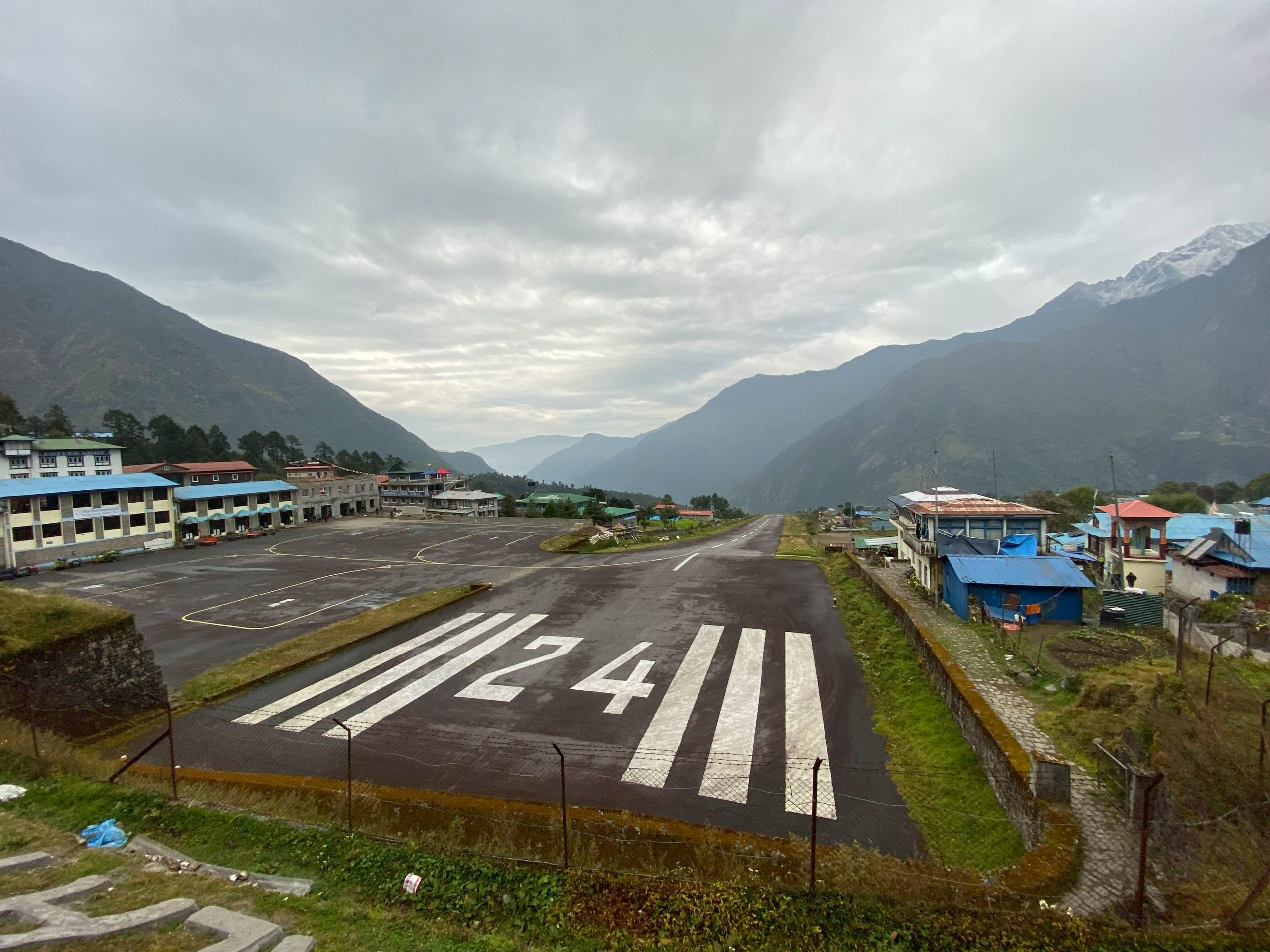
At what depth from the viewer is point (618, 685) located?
13969mm

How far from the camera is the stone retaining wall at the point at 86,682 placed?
1055 centimetres

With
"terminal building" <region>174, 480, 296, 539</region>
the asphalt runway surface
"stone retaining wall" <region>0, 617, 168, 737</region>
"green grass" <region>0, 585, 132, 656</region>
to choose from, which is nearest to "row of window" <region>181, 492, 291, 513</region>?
"terminal building" <region>174, 480, 296, 539</region>

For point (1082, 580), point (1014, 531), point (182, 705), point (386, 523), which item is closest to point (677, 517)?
A: point (386, 523)

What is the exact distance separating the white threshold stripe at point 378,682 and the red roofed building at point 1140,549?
30420 mm

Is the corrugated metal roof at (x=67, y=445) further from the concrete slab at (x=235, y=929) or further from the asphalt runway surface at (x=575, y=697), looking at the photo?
the concrete slab at (x=235, y=929)

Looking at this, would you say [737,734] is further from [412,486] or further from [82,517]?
[412,486]

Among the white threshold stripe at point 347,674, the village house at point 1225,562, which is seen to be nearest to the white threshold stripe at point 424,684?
the white threshold stripe at point 347,674

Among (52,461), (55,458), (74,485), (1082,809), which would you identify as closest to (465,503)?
(74,485)

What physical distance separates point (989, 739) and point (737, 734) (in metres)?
4.81

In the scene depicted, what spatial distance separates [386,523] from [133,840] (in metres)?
53.6

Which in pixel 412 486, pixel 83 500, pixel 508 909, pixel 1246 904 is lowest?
pixel 508 909

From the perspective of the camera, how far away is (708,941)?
223 inches

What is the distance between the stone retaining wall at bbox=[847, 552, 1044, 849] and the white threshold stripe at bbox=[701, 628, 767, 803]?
429 centimetres

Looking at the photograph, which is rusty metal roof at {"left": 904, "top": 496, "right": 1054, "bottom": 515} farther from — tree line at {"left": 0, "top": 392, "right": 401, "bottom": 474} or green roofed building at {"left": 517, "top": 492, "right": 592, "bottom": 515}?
tree line at {"left": 0, "top": 392, "right": 401, "bottom": 474}
